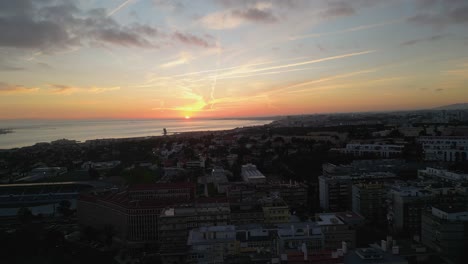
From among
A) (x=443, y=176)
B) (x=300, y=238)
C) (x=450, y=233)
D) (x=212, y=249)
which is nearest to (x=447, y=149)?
A: (x=443, y=176)

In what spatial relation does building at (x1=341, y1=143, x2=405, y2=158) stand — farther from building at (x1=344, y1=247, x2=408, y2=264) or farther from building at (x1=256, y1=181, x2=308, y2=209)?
building at (x1=344, y1=247, x2=408, y2=264)

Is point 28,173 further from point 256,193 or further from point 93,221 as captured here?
point 256,193

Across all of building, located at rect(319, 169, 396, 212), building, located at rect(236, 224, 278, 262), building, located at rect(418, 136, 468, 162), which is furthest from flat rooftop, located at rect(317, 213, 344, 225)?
building, located at rect(418, 136, 468, 162)

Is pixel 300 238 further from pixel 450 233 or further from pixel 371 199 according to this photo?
pixel 371 199

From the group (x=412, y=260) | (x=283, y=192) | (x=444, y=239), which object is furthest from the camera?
(x=283, y=192)

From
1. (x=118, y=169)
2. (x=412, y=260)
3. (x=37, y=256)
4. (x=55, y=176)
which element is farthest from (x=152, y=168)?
(x=412, y=260)
